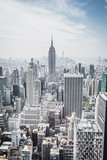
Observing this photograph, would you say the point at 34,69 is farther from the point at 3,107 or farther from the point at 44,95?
the point at 3,107

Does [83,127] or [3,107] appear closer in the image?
[83,127]

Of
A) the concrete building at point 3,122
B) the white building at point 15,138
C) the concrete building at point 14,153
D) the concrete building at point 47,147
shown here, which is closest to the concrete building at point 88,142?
the concrete building at point 47,147

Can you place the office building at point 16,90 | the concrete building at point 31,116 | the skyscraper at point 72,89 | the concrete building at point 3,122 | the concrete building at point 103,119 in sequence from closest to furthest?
the concrete building at point 103,119
the concrete building at point 3,122
the concrete building at point 31,116
the skyscraper at point 72,89
the office building at point 16,90

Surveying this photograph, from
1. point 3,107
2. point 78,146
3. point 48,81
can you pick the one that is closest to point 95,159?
point 78,146

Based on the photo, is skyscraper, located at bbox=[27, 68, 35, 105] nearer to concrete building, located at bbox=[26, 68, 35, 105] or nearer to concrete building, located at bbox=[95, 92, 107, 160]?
concrete building, located at bbox=[26, 68, 35, 105]

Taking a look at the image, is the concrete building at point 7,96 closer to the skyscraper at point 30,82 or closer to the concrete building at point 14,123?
the skyscraper at point 30,82

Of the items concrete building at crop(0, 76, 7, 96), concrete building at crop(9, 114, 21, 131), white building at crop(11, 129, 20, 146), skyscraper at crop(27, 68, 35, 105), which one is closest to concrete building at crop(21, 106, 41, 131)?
concrete building at crop(9, 114, 21, 131)

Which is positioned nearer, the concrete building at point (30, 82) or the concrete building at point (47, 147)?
the concrete building at point (47, 147)
